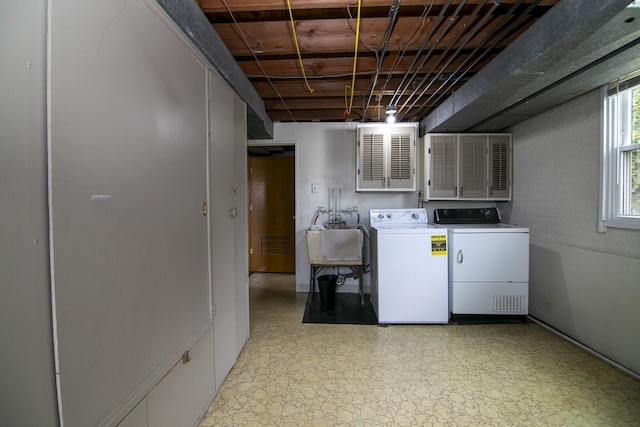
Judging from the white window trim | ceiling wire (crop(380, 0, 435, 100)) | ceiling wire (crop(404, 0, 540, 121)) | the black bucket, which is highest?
ceiling wire (crop(380, 0, 435, 100))

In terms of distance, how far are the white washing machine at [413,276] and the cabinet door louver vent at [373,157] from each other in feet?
3.07

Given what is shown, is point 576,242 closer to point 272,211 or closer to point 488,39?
point 488,39

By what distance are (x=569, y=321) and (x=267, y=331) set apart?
9.19 feet

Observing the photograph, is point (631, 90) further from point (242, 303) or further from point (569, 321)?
point (242, 303)

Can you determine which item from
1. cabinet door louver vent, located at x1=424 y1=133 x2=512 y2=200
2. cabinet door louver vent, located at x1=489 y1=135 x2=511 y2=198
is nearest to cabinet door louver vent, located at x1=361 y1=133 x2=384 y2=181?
cabinet door louver vent, located at x1=424 y1=133 x2=512 y2=200

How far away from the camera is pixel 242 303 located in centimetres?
224

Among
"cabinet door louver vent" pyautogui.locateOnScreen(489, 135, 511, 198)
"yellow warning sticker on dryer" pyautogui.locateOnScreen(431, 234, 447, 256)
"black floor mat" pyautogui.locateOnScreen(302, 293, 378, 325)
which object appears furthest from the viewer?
"cabinet door louver vent" pyautogui.locateOnScreen(489, 135, 511, 198)

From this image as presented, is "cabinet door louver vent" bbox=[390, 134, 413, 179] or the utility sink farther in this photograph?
"cabinet door louver vent" bbox=[390, 134, 413, 179]

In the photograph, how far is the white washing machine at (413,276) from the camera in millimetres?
2637

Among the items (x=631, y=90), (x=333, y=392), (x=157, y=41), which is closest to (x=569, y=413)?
(x=333, y=392)

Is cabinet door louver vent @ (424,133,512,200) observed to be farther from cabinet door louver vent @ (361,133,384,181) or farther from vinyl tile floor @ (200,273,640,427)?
vinyl tile floor @ (200,273,640,427)

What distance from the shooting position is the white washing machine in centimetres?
264

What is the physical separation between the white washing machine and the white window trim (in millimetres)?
1173

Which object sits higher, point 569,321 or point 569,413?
point 569,321
